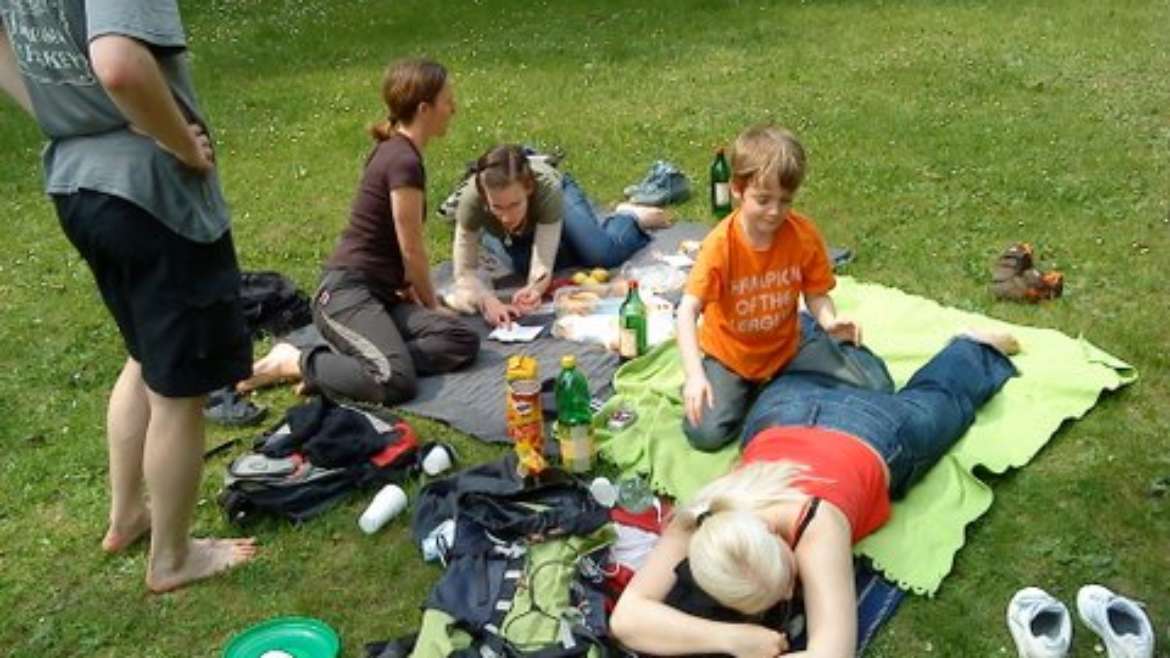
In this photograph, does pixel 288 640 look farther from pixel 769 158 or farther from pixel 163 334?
pixel 769 158

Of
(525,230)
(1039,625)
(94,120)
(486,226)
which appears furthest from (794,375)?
(94,120)

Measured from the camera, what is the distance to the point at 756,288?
482 cm

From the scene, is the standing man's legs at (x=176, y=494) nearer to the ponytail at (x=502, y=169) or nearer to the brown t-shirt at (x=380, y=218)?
the brown t-shirt at (x=380, y=218)

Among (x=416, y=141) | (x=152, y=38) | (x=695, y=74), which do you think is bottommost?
(x=695, y=74)

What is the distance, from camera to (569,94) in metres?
10.7

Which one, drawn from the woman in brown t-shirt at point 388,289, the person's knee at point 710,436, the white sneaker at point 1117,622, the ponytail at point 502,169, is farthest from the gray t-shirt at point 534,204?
the white sneaker at point 1117,622

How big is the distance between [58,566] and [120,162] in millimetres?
1902

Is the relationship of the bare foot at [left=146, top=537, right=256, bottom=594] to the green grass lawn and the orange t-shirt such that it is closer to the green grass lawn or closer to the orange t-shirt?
the green grass lawn

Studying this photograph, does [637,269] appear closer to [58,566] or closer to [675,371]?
[675,371]

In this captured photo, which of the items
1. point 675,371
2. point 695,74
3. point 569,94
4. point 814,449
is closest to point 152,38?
point 814,449

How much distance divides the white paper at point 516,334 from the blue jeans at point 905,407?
5.49 ft

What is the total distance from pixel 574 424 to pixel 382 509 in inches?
34.1

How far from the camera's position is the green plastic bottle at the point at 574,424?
4789 millimetres

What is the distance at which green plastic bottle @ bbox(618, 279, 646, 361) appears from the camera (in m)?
5.73
